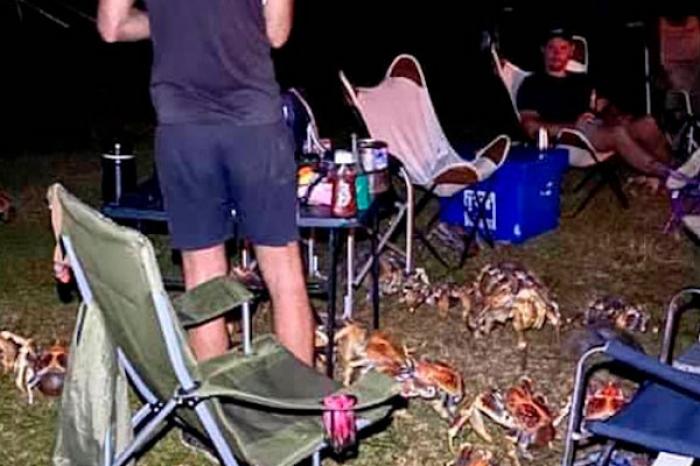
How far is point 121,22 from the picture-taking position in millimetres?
3609

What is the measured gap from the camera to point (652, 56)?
24.7 feet

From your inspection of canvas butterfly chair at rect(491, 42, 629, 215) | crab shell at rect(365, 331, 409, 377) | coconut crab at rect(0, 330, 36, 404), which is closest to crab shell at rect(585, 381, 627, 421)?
crab shell at rect(365, 331, 409, 377)

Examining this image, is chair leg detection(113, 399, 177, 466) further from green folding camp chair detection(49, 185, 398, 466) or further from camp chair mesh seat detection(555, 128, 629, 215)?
camp chair mesh seat detection(555, 128, 629, 215)

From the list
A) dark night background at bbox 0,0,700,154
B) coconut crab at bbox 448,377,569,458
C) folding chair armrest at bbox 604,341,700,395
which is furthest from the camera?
dark night background at bbox 0,0,700,154

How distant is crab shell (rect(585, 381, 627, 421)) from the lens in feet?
12.5

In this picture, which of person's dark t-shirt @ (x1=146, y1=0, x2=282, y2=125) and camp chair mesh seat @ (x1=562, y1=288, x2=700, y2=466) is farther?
person's dark t-shirt @ (x1=146, y1=0, x2=282, y2=125)

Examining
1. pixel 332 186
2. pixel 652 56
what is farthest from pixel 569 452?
pixel 652 56

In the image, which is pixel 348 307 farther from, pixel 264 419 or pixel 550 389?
pixel 264 419

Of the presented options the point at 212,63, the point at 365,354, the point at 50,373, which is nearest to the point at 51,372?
the point at 50,373

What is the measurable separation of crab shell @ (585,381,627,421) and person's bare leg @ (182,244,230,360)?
0.94m

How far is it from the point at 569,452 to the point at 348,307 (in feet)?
5.85

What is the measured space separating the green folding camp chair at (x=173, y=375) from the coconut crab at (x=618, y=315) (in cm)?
170

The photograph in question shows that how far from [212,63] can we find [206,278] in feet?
1.87

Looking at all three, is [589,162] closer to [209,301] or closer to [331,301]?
[331,301]
